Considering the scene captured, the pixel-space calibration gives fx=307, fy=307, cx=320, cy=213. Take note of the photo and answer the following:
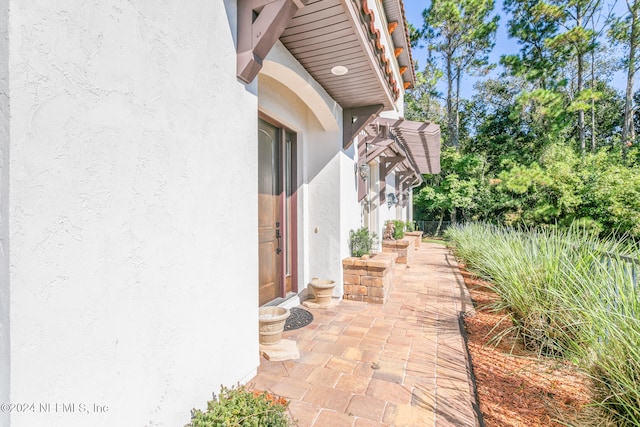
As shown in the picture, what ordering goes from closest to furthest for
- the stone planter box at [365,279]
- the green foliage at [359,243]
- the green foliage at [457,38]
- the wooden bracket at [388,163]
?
the stone planter box at [365,279] → the green foliage at [359,243] → the wooden bracket at [388,163] → the green foliage at [457,38]

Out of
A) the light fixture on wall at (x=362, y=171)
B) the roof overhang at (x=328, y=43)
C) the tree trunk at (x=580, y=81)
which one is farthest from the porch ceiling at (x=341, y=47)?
the tree trunk at (x=580, y=81)

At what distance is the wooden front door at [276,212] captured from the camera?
171 inches

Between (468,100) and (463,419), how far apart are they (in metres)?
26.6

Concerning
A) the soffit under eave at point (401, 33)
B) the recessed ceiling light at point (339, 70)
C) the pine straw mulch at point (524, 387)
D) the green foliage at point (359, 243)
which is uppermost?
the soffit under eave at point (401, 33)

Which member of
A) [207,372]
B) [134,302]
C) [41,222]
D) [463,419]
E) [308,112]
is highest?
[308,112]

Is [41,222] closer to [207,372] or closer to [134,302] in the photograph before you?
[134,302]

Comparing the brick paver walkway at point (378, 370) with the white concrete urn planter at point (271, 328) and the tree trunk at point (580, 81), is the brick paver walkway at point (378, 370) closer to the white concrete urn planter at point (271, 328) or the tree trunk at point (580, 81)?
the white concrete urn planter at point (271, 328)

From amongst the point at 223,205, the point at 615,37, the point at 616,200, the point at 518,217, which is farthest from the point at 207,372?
the point at 615,37

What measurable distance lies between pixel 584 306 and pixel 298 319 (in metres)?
3.16

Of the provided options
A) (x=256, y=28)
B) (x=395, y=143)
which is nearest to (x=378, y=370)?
(x=256, y=28)

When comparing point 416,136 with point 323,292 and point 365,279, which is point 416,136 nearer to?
point 365,279

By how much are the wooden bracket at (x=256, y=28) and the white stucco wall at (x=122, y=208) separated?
9cm

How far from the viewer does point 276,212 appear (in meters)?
4.72

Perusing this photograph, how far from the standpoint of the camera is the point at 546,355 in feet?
9.98
